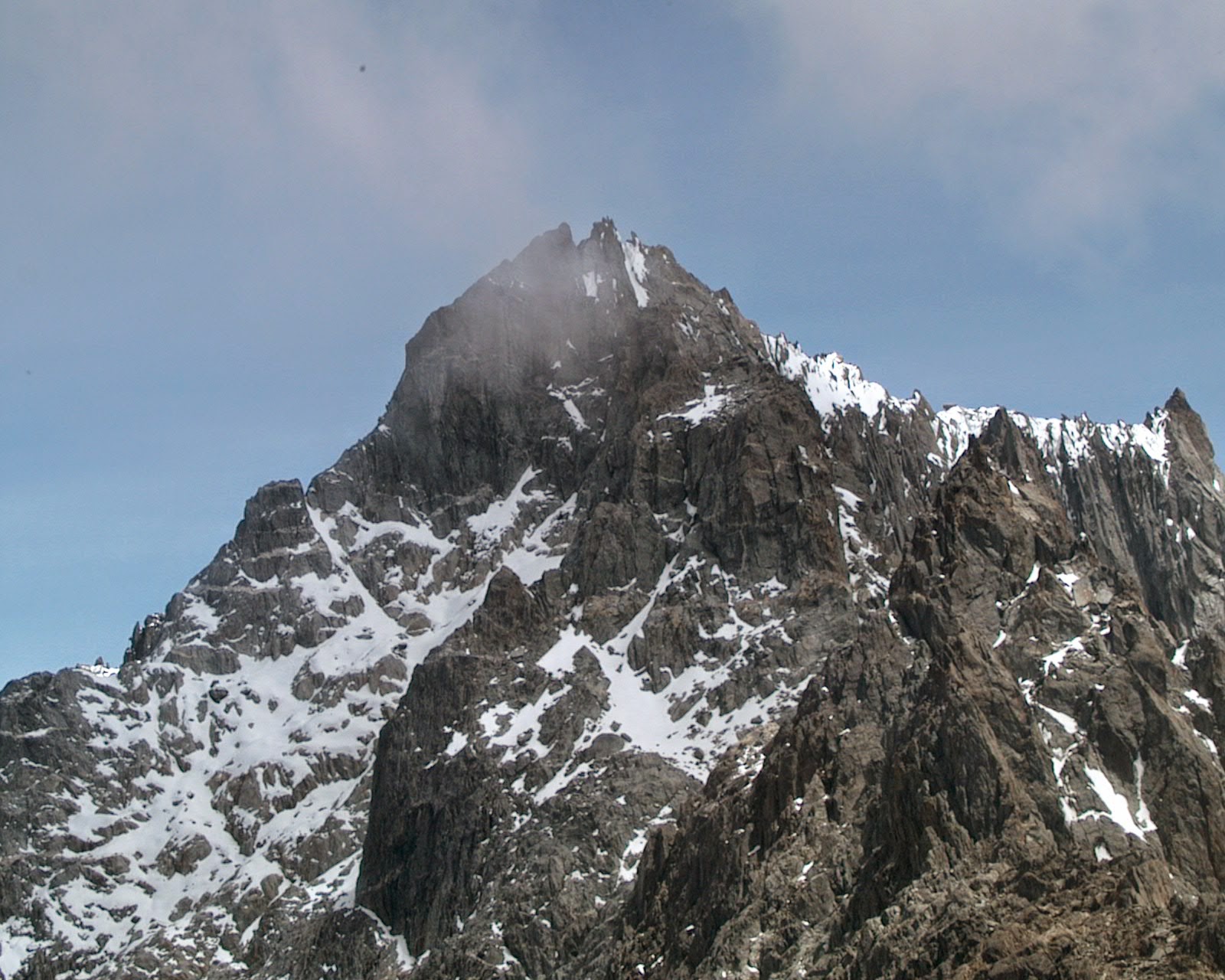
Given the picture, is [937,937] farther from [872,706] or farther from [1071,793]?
[872,706]

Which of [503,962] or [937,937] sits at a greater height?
[503,962]

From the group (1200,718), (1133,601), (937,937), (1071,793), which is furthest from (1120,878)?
(1133,601)

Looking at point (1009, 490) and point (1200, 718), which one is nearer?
point (1200, 718)

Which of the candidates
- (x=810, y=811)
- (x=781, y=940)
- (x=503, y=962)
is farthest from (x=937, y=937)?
(x=503, y=962)

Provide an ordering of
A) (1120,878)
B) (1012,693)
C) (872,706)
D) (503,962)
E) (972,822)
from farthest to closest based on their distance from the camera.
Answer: (503,962) < (872,706) < (1012,693) < (972,822) < (1120,878)

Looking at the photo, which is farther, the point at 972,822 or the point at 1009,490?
the point at 1009,490

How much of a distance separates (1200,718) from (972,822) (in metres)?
28.8

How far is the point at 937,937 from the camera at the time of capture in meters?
125

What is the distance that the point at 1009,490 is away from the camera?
19525 centimetres

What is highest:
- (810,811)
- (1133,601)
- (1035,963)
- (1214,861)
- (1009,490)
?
(1009,490)

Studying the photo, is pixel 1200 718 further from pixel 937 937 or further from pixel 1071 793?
pixel 937 937

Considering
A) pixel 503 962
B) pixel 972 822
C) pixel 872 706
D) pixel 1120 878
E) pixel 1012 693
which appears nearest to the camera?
pixel 1120 878

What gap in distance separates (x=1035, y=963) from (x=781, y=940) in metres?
35.9

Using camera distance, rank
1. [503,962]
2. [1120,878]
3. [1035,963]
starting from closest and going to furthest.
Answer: [1035,963]
[1120,878]
[503,962]
